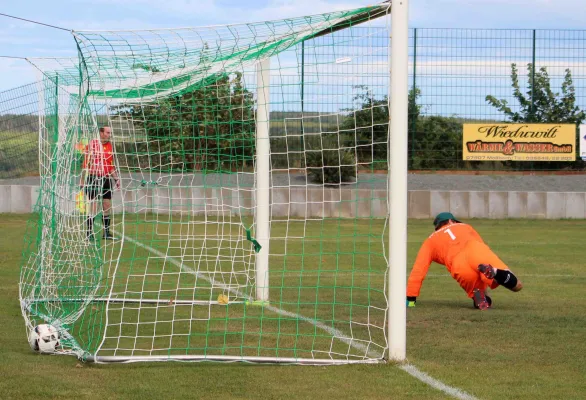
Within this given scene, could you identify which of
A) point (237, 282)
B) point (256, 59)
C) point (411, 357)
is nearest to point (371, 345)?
point (411, 357)

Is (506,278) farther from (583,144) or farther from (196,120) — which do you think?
(583,144)

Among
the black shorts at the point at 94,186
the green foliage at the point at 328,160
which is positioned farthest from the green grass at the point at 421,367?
the green foliage at the point at 328,160

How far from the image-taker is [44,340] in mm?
7559

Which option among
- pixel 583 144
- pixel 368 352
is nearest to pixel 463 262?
pixel 368 352

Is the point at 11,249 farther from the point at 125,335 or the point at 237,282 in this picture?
the point at 125,335

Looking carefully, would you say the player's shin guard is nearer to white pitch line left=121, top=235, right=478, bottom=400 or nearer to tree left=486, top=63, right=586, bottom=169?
white pitch line left=121, top=235, right=478, bottom=400

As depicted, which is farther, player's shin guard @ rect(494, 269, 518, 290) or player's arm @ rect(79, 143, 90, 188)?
player's shin guard @ rect(494, 269, 518, 290)

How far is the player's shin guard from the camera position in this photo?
31.3 feet

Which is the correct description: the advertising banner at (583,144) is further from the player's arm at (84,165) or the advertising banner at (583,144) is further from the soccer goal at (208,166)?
the player's arm at (84,165)

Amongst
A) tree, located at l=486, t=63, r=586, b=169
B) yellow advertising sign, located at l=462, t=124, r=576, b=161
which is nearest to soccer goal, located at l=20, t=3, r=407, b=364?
yellow advertising sign, located at l=462, t=124, r=576, b=161

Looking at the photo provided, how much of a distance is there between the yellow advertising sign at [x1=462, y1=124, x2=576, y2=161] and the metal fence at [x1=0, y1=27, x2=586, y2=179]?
20 centimetres

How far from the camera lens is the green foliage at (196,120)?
9.59 meters

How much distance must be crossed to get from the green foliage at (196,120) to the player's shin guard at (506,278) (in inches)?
111

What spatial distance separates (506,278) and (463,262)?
1.81 ft
